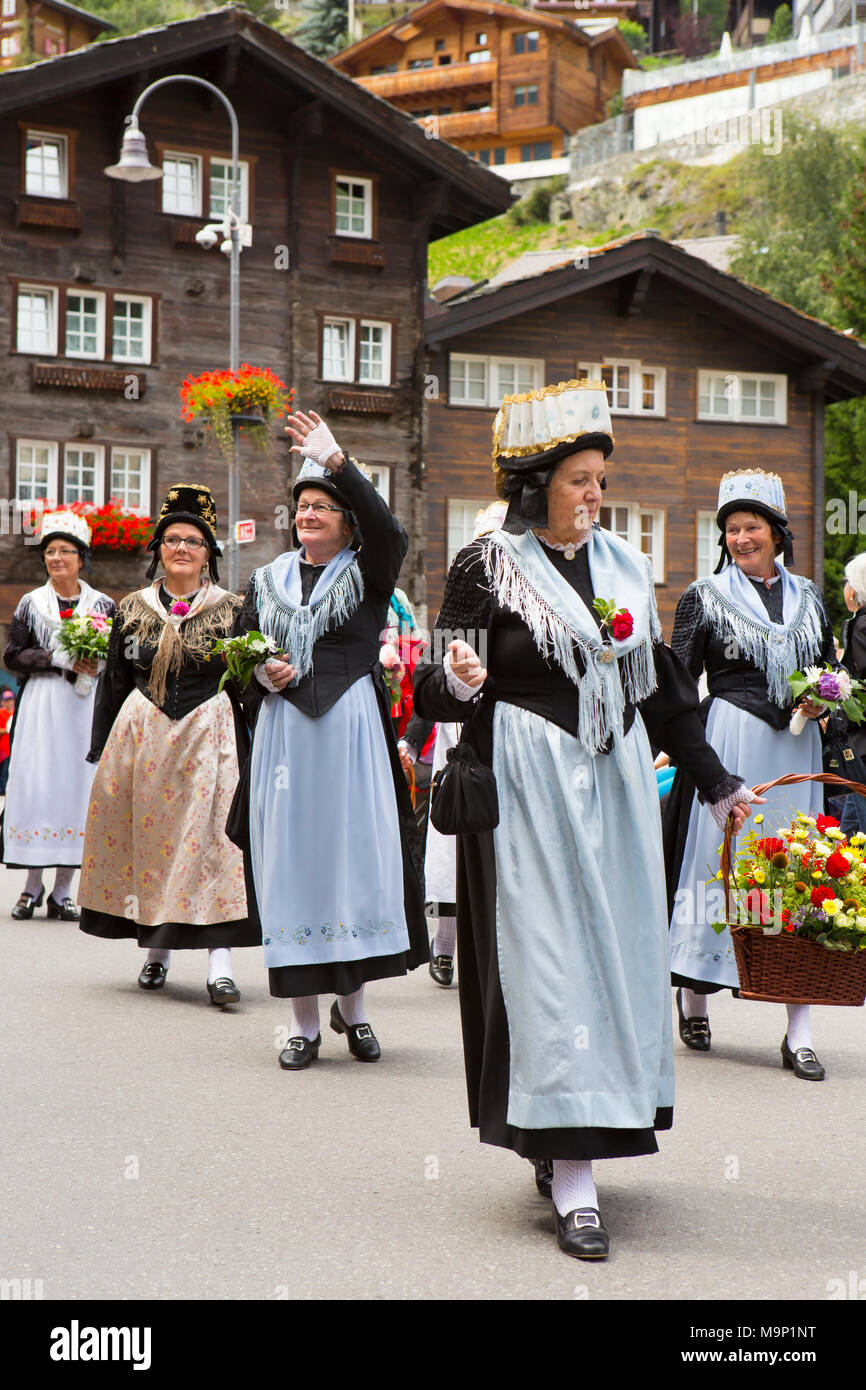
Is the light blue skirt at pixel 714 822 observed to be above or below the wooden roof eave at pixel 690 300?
below

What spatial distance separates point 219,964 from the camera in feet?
27.2

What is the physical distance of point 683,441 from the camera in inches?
1283

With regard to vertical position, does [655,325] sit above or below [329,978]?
above

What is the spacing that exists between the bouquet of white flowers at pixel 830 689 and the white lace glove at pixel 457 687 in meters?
2.68

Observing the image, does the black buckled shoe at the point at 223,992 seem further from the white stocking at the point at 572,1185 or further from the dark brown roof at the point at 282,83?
the dark brown roof at the point at 282,83

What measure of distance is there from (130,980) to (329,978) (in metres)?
2.56

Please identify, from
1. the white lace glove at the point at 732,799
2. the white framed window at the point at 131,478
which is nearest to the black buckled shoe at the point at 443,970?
the white lace glove at the point at 732,799

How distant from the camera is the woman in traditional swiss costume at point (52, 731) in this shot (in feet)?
37.7

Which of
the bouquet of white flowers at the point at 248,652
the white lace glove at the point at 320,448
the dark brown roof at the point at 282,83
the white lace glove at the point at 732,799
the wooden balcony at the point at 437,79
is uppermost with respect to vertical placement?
the wooden balcony at the point at 437,79

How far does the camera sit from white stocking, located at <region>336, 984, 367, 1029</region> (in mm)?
7043

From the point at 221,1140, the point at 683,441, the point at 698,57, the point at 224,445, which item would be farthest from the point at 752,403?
the point at 698,57

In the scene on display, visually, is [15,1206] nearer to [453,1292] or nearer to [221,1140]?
[221,1140]

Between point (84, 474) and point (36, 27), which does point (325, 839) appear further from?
point (36, 27)

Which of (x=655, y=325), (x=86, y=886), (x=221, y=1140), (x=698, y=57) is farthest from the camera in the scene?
(x=698, y=57)
